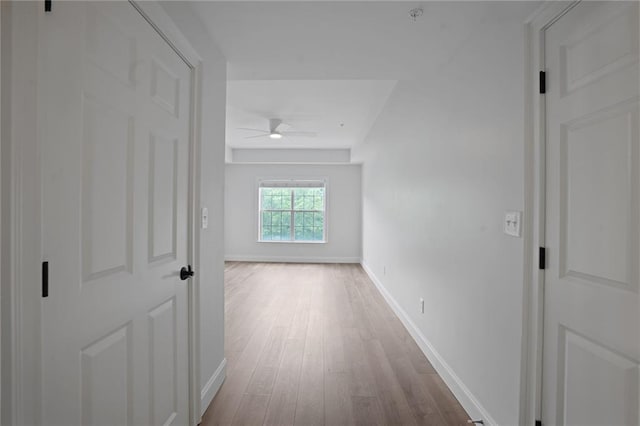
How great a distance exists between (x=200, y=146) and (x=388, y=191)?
2997 mm

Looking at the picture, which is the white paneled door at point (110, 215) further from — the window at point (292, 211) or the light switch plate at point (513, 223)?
the window at point (292, 211)

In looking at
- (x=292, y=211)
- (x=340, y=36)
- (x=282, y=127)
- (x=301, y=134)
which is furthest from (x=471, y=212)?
(x=292, y=211)

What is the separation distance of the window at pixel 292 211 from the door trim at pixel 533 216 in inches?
243

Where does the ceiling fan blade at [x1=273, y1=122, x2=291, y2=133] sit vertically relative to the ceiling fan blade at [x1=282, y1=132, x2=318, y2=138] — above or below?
below

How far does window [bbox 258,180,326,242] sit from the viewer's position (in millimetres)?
7660

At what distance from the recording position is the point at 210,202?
209 centimetres

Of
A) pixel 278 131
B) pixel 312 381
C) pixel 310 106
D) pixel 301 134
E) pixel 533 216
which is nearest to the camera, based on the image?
pixel 533 216

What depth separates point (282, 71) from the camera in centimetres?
258

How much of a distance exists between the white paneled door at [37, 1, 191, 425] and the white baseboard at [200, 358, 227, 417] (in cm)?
32

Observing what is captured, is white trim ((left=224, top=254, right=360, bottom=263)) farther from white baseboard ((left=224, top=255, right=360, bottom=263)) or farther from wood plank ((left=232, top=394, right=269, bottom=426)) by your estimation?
wood plank ((left=232, top=394, right=269, bottom=426))

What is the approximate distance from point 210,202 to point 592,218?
194cm

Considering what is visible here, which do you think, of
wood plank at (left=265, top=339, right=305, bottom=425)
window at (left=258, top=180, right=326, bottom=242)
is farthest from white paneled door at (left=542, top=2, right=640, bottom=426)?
window at (left=258, top=180, right=326, bottom=242)

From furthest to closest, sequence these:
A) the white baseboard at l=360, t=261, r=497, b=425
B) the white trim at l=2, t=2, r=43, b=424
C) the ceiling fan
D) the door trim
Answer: the ceiling fan < the white baseboard at l=360, t=261, r=497, b=425 < the door trim < the white trim at l=2, t=2, r=43, b=424

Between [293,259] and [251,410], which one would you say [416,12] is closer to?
[251,410]
